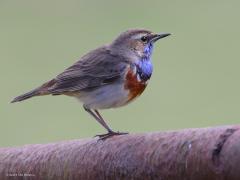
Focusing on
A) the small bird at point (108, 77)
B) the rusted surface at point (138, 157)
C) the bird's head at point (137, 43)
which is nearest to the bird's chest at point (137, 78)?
the small bird at point (108, 77)

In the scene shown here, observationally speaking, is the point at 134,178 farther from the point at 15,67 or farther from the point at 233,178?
the point at 15,67

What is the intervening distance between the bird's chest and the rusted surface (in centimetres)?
240

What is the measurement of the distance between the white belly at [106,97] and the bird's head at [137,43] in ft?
1.51

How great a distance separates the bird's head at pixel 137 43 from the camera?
5.91 meters

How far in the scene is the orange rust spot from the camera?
5.39m

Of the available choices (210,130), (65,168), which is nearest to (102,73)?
(65,168)

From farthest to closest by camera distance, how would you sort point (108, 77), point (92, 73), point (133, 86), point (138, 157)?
point (92, 73), point (108, 77), point (133, 86), point (138, 157)

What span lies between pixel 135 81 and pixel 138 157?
291 cm

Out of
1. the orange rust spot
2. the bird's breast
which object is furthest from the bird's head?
the orange rust spot

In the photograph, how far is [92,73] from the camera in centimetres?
574

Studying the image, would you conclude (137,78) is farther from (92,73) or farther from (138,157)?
(138,157)

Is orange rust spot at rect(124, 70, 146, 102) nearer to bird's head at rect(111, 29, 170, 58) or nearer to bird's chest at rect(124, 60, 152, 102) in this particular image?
bird's chest at rect(124, 60, 152, 102)

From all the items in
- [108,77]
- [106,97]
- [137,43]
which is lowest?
[106,97]

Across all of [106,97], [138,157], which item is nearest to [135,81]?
[106,97]
